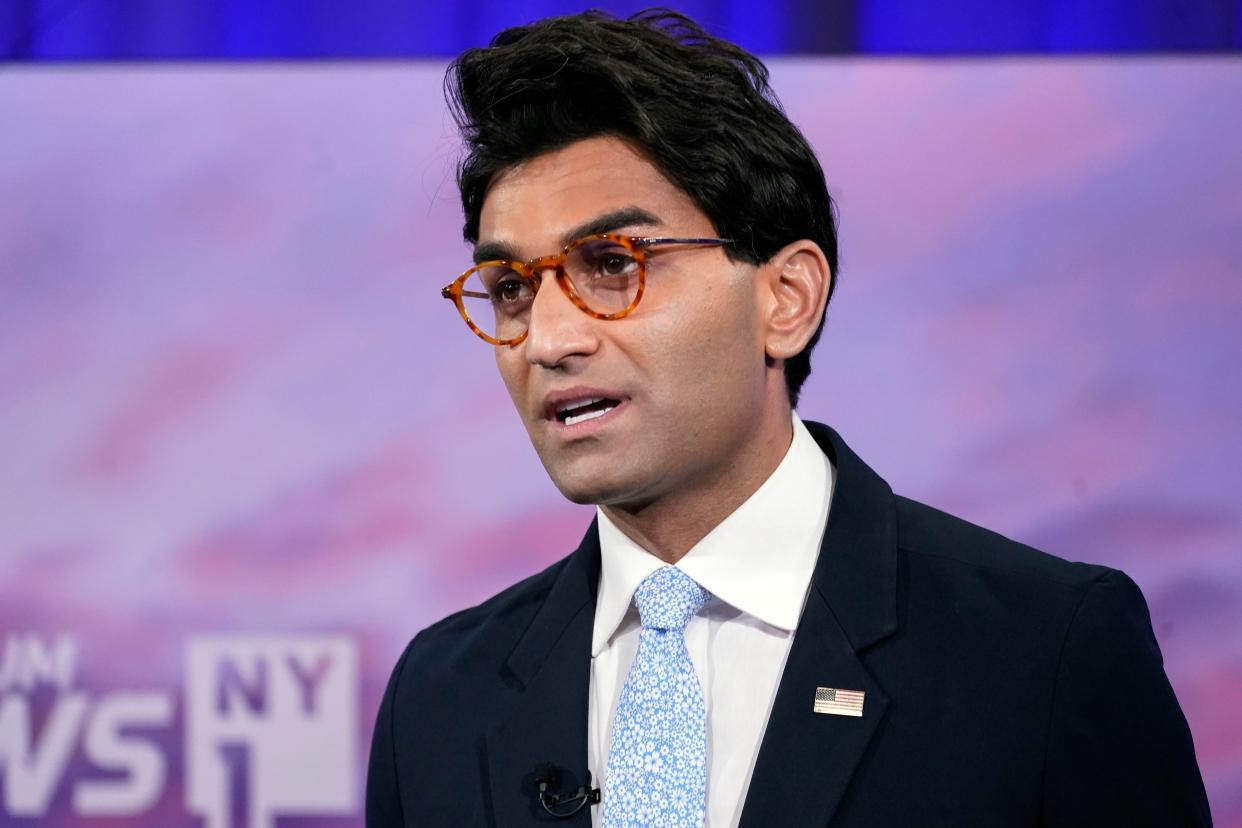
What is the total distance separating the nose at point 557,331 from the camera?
1636 mm

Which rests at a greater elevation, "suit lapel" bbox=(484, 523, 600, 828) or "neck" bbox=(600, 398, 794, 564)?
"neck" bbox=(600, 398, 794, 564)

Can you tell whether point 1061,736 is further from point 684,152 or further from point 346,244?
point 346,244

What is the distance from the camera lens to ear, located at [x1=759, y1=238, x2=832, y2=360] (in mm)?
1812

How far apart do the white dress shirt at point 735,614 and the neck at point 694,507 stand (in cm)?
2

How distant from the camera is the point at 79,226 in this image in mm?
3016

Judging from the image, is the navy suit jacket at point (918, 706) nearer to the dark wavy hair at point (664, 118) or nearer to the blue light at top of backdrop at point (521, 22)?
the dark wavy hair at point (664, 118)

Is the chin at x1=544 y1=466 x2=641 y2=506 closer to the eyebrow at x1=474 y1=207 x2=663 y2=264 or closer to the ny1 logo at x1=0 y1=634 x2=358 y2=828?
the eyebrow at x1=474 y1=207 x2=663 y2=264

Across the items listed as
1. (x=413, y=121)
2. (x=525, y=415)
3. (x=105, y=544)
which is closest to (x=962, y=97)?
(x=413, y=121)

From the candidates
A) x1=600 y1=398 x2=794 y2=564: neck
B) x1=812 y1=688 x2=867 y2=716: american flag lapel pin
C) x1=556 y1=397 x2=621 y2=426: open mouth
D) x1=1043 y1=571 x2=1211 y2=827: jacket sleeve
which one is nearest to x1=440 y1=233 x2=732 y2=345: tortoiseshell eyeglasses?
x1=556 y1=397 x2=621 y2=426: open mouth

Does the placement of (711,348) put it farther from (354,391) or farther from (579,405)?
(354,391)

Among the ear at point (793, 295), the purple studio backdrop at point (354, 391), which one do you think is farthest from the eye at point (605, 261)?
the purple studio backdrop at point (354, 391)

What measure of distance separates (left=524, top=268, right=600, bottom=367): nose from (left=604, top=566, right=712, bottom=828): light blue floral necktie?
319 mm

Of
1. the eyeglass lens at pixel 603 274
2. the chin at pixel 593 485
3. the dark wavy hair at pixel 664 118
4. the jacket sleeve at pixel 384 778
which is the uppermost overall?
the dark wavy hair at pixel 664 118

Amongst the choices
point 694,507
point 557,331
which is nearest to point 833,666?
point 694,507
